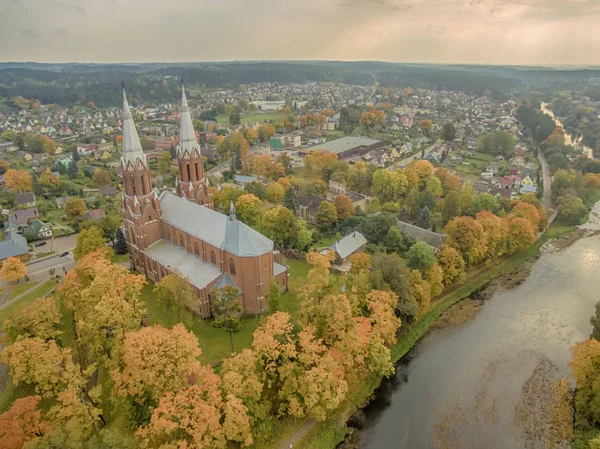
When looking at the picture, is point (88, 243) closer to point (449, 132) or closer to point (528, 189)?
point (528, 189)

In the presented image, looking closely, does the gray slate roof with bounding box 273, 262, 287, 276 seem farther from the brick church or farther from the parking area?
the parking area

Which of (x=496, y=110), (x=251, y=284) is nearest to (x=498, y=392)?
(x=251, y=284)

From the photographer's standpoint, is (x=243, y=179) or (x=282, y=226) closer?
(x=282, y=226)

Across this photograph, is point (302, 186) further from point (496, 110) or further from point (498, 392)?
point (496, 110)

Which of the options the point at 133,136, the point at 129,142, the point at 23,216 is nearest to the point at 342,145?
the point at 23,216

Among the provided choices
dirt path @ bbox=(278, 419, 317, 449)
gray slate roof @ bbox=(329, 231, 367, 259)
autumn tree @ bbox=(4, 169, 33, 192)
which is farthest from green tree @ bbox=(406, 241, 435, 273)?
autumn tree @ bbox=(4, 169, 33, 192)

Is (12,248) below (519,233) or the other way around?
below

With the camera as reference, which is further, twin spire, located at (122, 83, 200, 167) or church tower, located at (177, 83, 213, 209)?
church tower, located at (177, 83, 213, 209)
